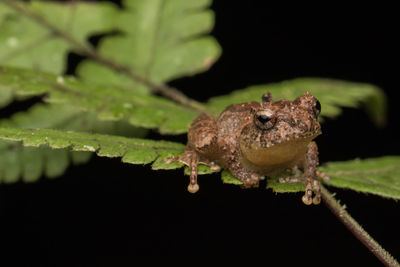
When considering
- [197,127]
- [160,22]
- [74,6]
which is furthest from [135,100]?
[74,6]

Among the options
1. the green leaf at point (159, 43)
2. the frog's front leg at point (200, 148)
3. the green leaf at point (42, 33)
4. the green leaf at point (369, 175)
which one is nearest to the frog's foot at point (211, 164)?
the frog's front leg at point (200, 148)

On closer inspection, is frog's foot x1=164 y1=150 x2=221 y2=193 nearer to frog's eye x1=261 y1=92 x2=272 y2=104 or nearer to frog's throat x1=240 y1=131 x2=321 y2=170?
frog's throat x1=240 y1=131 x2=321 y2=170

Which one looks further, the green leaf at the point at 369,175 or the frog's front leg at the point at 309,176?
the green leaf at the point at 369,175

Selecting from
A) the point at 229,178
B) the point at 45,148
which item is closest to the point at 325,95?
the point at 229,178

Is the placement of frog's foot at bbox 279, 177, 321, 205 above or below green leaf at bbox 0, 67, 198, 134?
below

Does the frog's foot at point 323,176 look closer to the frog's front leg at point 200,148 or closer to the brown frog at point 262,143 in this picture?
the brown frog at point 262,143

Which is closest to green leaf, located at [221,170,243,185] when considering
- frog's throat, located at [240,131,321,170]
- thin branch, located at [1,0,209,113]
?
frog's throat, located at [240,131,321,170]

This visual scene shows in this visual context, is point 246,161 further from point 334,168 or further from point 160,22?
point 160,22
